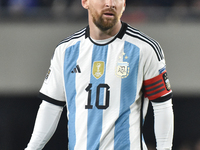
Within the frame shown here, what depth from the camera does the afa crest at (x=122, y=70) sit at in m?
1.40

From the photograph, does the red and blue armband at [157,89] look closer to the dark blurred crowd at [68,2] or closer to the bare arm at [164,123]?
the bare arm at [164,123]

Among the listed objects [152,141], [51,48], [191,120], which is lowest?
[152,141]

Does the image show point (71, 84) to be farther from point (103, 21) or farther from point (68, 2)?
point (68, 2)

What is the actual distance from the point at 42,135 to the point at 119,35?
0.57m

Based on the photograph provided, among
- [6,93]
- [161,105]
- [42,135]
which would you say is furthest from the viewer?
[6,93]

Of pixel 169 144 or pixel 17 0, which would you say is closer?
pixel 169 144

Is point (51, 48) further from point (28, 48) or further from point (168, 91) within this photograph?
point (168, 91)

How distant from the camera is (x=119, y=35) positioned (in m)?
1.46

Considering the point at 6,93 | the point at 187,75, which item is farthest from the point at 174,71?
the point at 6,93

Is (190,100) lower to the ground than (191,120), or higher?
higher

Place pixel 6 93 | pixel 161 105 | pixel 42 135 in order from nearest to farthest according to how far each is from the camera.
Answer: pixel 161 105 → pixel 42 135 → pixel 6 93

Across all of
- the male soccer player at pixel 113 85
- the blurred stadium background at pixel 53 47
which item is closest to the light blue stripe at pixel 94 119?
the male soccer player at pixel 113 85

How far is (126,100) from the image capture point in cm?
138

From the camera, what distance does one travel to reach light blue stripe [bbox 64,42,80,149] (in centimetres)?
146
